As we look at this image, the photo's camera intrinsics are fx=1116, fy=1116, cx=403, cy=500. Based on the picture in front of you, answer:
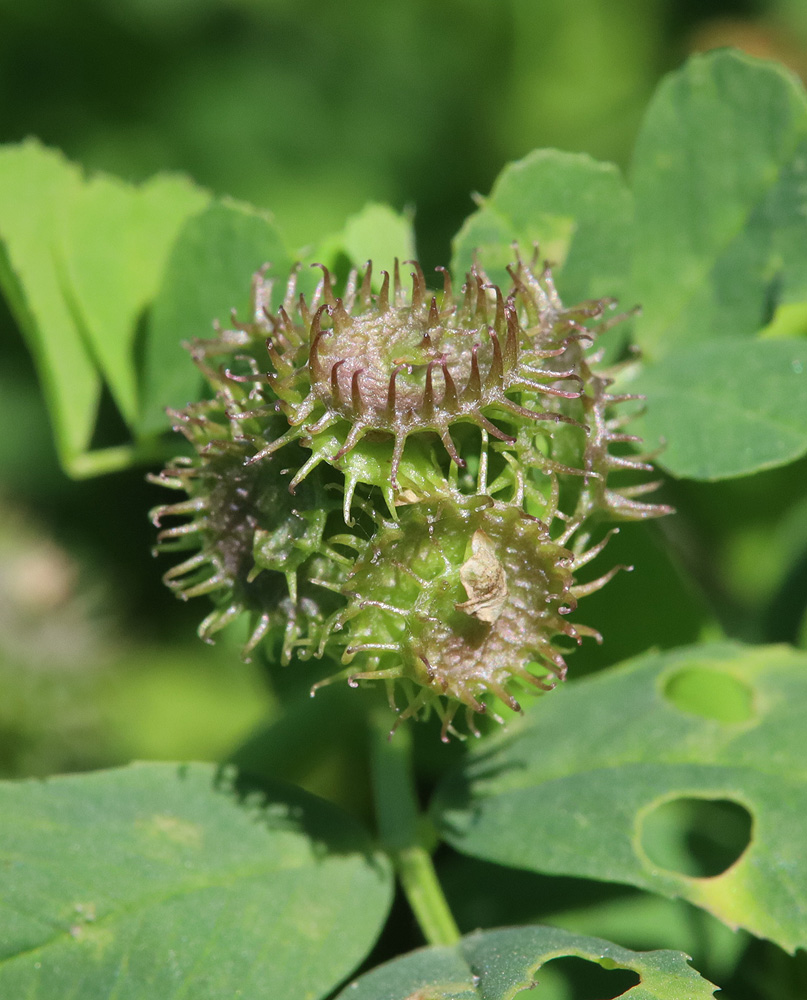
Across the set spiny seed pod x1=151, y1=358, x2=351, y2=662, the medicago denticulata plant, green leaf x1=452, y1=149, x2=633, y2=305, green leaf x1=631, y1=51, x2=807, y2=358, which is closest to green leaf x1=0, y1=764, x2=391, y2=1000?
the medicago denticulata plant

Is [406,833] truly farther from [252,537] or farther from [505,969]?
[252,537]

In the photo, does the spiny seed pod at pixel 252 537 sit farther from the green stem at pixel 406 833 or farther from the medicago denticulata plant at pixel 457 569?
the green stem at pixel 406 833

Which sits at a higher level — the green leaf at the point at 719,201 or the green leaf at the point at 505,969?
the green leaf at the point at 719,201

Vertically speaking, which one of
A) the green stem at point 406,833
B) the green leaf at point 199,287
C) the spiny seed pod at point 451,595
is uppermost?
the green leaf at point 199,287

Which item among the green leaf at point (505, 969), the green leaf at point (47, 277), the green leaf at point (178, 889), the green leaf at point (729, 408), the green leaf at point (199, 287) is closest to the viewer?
the green leaf at point (505, 969)

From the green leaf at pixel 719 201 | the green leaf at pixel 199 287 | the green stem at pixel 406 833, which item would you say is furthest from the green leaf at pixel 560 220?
the green stem at pixel 406 833

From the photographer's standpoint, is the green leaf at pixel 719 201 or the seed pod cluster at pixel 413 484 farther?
the green leaf at pixel 719 201

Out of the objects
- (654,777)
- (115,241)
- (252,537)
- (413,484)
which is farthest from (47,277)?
(654,777)

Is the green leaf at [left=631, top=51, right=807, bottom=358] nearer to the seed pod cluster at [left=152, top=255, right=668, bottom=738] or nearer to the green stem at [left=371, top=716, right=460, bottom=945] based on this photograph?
the seed pod cluster at [left=152, top=255, right=668, bottom=738]
